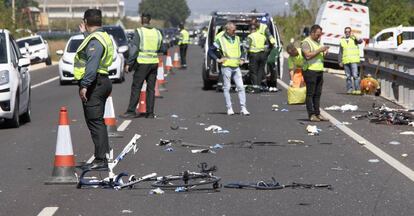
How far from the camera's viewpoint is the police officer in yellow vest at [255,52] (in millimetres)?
25266

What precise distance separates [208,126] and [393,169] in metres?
5.72

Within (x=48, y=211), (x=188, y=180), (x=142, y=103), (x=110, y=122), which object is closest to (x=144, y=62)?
(x=142, y=103)

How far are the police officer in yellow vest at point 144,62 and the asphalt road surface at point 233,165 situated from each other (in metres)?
0.45

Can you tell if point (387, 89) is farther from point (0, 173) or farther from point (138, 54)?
point (0, 173)

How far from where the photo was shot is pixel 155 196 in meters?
10.0

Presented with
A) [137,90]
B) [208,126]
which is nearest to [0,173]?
[208,126]

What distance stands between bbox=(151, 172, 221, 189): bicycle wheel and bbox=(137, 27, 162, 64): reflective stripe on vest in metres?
8.20

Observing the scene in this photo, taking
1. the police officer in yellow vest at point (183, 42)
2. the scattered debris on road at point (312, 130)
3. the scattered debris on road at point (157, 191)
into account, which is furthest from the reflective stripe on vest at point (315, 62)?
the police officer in yellow vest at point (183, 42)

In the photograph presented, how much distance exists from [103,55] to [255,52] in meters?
13.7

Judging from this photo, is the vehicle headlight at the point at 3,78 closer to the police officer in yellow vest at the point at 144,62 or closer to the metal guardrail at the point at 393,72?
the police officer in yellow vest at the point at 144,62

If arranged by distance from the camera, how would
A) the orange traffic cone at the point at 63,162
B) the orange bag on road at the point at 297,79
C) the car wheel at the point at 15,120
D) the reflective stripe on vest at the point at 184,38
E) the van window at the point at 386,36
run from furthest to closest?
the van window at the point at 386,36
the reflective stripe on vest at the point at 184,38
the orange bag on road at the point at 297,79
the car wheel at the point at 15,120
the orange traffic cone at the point at 63,162

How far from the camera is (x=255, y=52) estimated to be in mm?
25250

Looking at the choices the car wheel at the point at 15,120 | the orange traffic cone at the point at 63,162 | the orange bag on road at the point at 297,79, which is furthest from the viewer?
the orange bag on road at the point at 297,79

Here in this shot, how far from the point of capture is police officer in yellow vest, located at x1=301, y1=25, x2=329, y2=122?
18.1m
